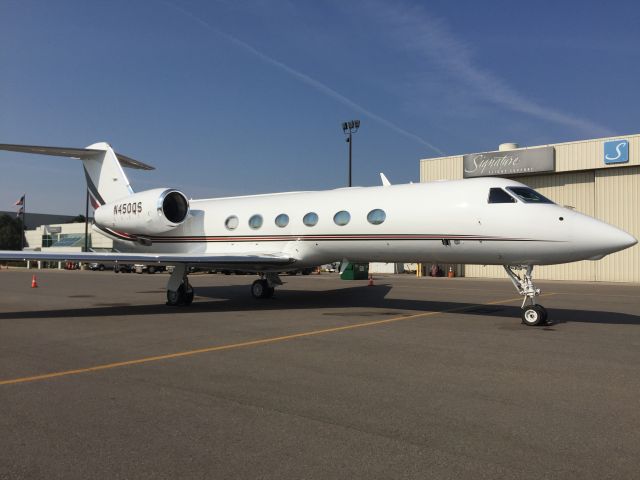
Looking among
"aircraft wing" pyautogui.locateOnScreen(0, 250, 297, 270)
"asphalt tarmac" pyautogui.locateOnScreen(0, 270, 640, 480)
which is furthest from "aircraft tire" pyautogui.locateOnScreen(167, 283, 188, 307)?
"asphalt tarmac" pyautogui.locateOnScreen(0, 270, 640, 480)

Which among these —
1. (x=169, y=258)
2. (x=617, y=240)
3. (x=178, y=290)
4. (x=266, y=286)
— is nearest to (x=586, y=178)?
(x=266, y=286)

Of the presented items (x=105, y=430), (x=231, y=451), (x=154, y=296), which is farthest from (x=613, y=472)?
(x=154, y=296)

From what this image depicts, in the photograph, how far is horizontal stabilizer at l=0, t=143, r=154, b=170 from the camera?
49.1ft

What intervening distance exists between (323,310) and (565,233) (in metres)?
5.95

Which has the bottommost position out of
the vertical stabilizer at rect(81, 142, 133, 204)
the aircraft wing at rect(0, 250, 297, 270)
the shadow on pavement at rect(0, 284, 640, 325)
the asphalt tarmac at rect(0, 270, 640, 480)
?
the asphalt tarmac at rect(0, 270, 640, 480)

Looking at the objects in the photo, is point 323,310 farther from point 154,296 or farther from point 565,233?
point 154,296

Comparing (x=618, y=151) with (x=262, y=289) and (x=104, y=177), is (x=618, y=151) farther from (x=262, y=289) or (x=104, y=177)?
(x=104, y=177)

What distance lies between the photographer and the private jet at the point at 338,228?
33.4 ft

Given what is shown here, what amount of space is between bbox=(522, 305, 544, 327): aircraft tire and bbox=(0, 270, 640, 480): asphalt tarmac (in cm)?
29

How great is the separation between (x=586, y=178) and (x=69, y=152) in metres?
26.9

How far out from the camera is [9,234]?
9350 cm

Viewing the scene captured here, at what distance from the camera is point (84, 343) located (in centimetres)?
840

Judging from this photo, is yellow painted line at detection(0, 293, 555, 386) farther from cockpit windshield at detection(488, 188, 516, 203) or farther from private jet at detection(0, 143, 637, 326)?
cockpit windshield at detection(488, 188, 516, 203)
